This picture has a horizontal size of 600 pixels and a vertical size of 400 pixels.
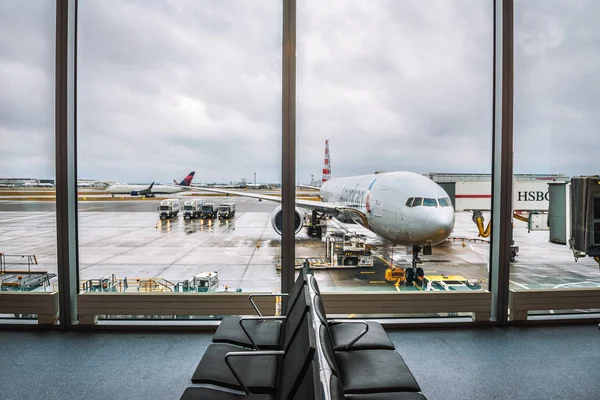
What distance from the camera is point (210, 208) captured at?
7.96 m

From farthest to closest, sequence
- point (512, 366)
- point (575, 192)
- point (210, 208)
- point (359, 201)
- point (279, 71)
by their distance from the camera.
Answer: point (210, 208)
point (359, 201)
point (279, 71)
point (575, 192)
point (512, 366)

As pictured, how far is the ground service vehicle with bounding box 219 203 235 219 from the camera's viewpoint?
7.48 meters

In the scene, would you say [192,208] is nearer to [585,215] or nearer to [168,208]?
[168,208]

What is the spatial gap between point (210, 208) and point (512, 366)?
672 centimetres

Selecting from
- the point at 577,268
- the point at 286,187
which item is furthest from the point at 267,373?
the point at 577,268

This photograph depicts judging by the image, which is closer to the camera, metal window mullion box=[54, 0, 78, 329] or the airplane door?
metal window mullion box=[54, 0, 78, 329]

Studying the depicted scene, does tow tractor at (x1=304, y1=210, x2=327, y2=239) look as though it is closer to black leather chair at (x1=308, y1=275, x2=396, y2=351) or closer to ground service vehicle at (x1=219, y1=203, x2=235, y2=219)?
ground service vehicle at (x1=219, y1=203, x2=235, y2=219)

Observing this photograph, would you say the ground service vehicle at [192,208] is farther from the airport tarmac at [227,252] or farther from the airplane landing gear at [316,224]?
the airplane landing gear at [316,224]

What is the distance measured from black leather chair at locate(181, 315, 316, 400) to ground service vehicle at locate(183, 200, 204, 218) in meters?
6.50

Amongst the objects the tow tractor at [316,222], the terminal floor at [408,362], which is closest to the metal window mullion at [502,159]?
the terminal floor at [408,362]

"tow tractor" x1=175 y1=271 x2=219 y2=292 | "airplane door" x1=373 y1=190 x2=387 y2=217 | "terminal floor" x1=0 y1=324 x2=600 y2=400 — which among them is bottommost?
"terminal floor" x1=0 y1=324 x2=600 y2=400

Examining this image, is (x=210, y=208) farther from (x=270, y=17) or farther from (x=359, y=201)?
(x=270, y=17)

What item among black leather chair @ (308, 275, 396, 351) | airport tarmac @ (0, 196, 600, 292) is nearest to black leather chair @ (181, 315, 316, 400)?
black leather chair @ (308, 275, 396, 351)

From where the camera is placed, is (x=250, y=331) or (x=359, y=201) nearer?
(x=250, y=331)
